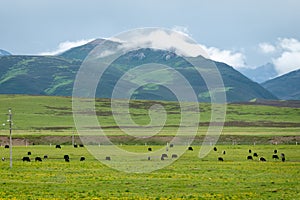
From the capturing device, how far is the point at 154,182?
39031 mm

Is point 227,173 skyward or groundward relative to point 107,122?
groundward

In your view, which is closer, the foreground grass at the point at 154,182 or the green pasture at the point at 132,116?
the foreground grass at the point at 154,182

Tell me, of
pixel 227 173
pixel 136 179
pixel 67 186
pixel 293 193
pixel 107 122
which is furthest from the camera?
pixel 107 122

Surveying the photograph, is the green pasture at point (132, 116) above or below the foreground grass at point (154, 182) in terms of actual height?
above

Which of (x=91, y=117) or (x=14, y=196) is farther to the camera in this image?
(x=91, y=117)

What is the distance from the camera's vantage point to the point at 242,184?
37.3 m

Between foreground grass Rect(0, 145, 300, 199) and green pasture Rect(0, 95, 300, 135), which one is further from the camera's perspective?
green pasture Rect(0, 95, 300, 135)

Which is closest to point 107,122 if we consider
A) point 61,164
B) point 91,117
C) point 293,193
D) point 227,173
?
point 91,117

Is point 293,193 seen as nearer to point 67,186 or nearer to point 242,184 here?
point 242,184

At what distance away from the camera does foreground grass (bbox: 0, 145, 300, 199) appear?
32031 millimetres

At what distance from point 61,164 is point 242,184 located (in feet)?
76.6

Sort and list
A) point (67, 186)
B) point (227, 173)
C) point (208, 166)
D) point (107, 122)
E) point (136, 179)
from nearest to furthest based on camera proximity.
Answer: point (67, 186) < point (136, 179) < point (227, 173) < point (208, 166) < point (107, 122)

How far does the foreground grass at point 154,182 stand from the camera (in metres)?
32.0

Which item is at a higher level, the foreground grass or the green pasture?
the green pasture
